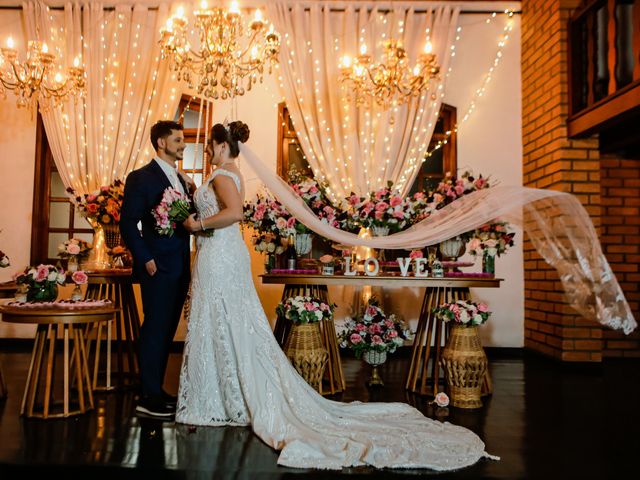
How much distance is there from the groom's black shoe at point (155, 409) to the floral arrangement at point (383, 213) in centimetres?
206

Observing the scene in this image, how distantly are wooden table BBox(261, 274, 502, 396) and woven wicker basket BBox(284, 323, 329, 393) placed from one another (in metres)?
0.31

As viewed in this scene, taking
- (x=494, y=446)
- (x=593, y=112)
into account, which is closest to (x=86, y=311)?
(x=494, y=446)

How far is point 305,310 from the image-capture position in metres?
4.15

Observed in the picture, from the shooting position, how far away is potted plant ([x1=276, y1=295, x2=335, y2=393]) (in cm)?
413

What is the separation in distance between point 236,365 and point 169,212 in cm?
109

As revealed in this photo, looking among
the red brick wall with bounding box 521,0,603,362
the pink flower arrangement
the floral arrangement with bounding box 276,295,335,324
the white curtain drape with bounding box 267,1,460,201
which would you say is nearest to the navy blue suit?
the pink flower arrangement

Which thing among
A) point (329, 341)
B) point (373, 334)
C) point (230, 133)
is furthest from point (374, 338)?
point (230, 133)

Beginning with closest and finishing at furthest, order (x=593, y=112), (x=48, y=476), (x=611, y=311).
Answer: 1. (x=48, y=476)
2. (x=611, y=311)
3. (x=593, y=112)

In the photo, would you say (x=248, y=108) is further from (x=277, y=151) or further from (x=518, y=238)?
(x=518, y=238)

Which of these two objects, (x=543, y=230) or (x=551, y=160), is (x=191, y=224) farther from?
(x=551, y=160)

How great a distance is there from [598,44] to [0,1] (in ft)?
22.4

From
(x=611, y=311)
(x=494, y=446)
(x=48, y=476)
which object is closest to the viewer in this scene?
(x=48, y=476)

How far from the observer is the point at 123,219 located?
12.0 ft

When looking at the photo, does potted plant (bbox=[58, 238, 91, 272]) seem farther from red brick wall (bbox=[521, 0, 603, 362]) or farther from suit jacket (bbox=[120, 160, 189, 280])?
red brick wall (bbox=[521, 0, 603, 362])
